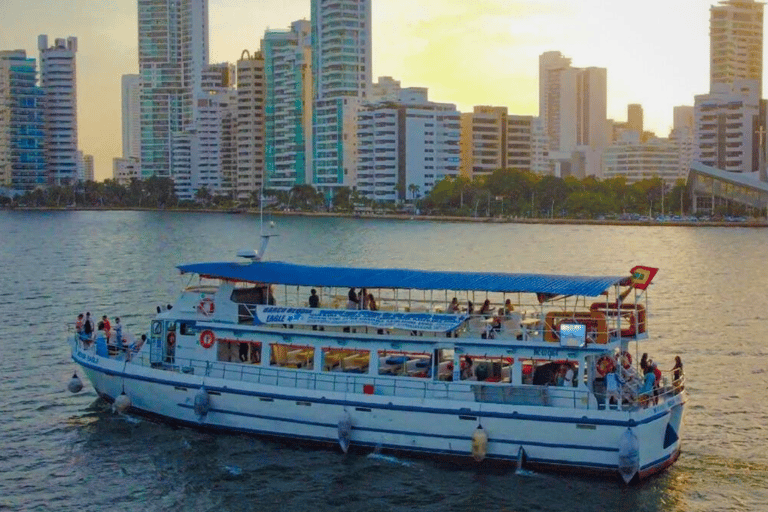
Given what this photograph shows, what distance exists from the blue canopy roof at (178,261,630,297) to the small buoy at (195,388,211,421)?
9.02 ft

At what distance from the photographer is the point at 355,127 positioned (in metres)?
186

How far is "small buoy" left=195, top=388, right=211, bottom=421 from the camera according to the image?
25.1 meters

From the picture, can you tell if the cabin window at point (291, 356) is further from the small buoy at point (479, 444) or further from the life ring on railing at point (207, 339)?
the small buoy at point (479, 444)

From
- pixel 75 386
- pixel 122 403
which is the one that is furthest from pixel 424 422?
pixel 75 386

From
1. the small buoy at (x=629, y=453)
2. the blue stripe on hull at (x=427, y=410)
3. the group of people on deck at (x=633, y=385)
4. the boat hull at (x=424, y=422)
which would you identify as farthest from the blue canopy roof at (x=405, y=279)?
the small buoy at (x=629, y=453)

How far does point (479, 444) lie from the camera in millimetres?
22531

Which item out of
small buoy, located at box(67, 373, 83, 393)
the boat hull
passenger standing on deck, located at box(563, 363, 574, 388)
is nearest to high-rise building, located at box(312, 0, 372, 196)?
small buoy, located at box(67, 373, 83, 393)

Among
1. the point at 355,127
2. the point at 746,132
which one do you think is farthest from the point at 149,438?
the point at 746,132

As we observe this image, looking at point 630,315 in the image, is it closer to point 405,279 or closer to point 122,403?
point 405,279

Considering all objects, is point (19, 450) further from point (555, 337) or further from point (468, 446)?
point (555, 337)

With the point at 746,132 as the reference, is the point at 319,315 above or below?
below

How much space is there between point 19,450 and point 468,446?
10351 millimetres

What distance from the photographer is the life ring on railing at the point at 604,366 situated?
75.8 ft

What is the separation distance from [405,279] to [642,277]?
5143 millimetres
